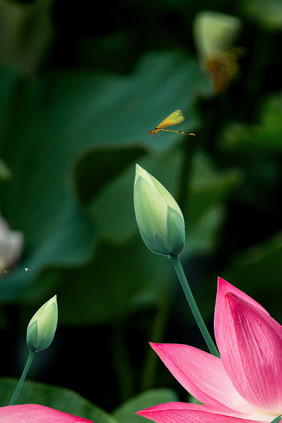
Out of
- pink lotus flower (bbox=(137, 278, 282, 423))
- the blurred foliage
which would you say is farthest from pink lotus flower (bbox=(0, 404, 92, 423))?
the blurred foliage

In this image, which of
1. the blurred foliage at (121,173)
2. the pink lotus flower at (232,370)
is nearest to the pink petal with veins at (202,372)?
the pink lotus flower at (232,370)

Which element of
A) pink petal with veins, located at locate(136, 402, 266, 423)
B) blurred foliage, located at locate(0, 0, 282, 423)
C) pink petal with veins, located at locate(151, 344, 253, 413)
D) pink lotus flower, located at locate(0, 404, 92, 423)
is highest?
pink lotus flower, located at locate(0, 404, 92, 423)

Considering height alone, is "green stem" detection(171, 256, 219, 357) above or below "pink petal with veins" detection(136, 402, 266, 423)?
above

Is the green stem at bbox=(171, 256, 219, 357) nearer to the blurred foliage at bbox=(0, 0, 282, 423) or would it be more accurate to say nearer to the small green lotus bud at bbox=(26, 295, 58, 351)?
the small green lotus bud at bbox=(26, 295, 58, 351)

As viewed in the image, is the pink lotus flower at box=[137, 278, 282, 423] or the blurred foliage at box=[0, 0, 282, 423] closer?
the pink lotus flower at box=[137, 278, 282, 423]

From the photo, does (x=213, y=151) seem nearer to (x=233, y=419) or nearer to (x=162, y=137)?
(x=162, y=137)

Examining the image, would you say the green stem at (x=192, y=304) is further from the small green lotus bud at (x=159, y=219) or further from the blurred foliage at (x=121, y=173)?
the blurred foliage at (x=121, y=173)

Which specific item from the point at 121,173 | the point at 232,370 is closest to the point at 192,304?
the point at 232,370

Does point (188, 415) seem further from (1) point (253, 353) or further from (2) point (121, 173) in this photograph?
(2) point (121, 173)
